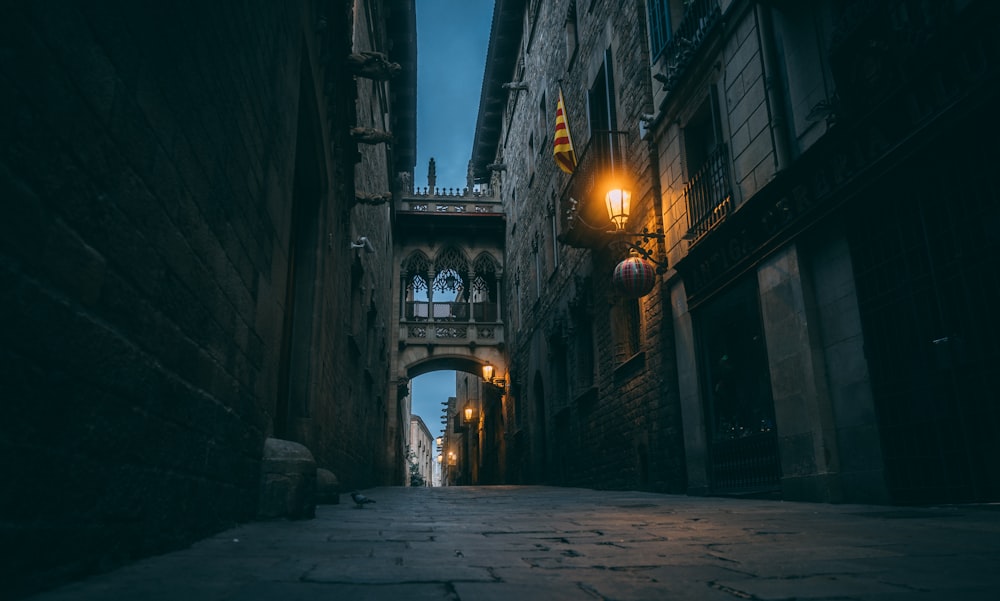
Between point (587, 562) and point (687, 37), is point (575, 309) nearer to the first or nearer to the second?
point (687, 37)

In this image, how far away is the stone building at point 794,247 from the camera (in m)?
4.67

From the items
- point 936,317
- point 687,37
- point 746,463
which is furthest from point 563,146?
point 936,317

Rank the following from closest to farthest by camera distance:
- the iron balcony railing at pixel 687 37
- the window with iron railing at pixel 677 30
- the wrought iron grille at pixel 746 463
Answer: the wrought iron grille at pixel 746 463 → the iron balcony railing at pixel 687 37 → the window with iron railing at pixel 677 30

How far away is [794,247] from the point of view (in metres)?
6.43

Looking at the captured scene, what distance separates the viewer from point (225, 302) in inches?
143

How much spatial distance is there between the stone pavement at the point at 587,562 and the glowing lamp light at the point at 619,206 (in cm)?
580

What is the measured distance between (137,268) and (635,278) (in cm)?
729

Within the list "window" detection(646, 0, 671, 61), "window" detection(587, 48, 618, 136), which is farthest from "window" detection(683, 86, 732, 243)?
"window" detection(587, 48, 618, 136)

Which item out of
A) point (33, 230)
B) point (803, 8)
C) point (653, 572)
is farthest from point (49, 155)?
point (803, 8)

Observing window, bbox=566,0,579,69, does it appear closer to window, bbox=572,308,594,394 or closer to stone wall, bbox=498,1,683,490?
stone wall, bbox=498,1,683,490

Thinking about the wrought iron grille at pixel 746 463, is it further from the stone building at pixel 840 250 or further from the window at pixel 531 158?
the window at pixel 531 158

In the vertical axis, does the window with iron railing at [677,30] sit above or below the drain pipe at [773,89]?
above

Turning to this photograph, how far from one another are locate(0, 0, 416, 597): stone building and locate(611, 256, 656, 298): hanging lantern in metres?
4.82

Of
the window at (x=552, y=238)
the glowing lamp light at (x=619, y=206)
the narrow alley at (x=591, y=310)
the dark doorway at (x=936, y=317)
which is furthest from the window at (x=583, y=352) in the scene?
the dark doorway at (x=936, y=317)
